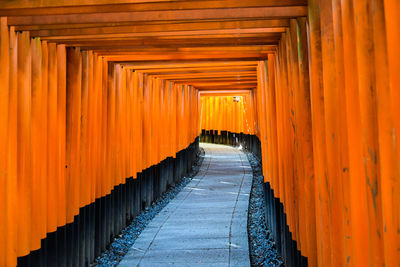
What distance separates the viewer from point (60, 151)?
15.2ft

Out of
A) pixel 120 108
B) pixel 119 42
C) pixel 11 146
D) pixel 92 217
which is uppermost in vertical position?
pixel 119 42

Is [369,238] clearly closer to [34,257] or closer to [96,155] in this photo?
[34,257]

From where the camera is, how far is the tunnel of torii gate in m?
1.83

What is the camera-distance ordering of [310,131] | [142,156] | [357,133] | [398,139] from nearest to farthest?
[398,139] → [357,133] → [310,131] → [142,156]

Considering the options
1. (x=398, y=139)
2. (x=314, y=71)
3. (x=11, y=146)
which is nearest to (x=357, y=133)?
(x=398, y=139)

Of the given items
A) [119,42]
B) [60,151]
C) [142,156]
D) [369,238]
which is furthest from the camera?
[142,156]

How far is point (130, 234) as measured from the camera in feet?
23.4

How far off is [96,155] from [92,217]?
1009mm

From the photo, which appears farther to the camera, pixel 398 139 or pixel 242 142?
pixel 242 142

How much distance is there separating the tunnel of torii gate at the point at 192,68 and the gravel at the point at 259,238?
234 millimetres

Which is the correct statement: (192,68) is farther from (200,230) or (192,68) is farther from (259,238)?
(259,238)

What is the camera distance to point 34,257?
3.95 meters

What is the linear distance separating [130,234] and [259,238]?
8.57 ft

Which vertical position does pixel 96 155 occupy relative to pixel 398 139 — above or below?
below
